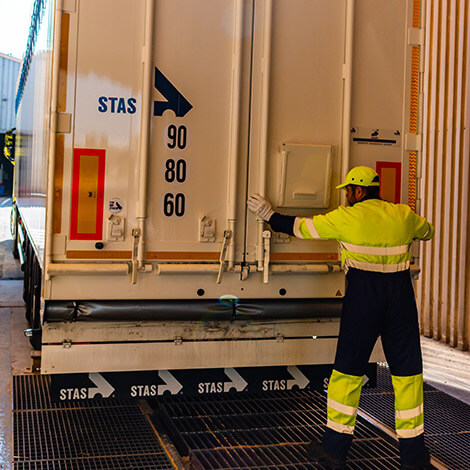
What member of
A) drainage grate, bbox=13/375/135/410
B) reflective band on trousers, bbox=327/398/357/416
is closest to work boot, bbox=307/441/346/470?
reflective band on trousers, bbox=327/398/357/416

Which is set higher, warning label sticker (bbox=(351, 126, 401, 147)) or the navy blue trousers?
warning label sticker (bbox=(351, 126, 401, 147))

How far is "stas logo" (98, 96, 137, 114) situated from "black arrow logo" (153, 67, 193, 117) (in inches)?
5.6

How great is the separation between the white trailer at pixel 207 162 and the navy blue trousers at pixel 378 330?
0.44 m

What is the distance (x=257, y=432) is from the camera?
471 cm

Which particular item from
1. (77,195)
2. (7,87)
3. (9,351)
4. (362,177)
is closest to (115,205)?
(77,195)

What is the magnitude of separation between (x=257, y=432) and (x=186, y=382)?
0.66 metres

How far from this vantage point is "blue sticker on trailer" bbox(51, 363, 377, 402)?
14.1 feet

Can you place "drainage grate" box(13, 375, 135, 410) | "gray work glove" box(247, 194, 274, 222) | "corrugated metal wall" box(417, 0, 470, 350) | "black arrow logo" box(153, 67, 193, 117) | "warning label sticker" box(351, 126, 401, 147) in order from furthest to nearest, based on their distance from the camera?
1. "corrugated metal wall" box(417, 0, 470, 350)
2. "drainage grate" box(13, 375, 135, 410)
3. "warning label sticker" box(351, 126, 401, 147)
4. "gray work glove" box(247, 194, 274, 222)
5. "black arrow logo" box(153, 67, 193, 117)

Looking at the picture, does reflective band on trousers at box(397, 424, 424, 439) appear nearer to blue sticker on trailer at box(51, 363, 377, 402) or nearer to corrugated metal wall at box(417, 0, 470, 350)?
blue sticker on trailer at box(51, 363, 377, 402)

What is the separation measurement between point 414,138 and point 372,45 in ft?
2.30

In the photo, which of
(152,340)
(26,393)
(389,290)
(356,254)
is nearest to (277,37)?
(356,254)

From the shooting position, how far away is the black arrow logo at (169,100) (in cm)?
408

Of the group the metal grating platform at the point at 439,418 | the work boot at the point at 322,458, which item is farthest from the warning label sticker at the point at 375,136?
the metal grating platform at the point at 439,418

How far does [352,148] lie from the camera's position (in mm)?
4477
